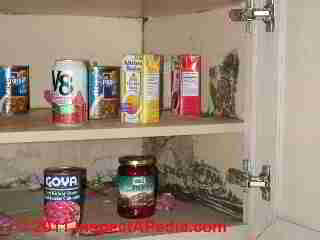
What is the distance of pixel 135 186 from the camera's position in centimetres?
121

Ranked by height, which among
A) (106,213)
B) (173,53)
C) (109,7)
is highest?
(109,7)

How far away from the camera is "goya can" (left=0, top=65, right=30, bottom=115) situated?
130cm

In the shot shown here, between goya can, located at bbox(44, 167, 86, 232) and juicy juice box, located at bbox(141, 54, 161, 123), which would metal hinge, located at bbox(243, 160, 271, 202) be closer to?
juicy juice box, located at bbox(141, 54, 161, 123)

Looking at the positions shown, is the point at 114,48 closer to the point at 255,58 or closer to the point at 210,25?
the point at 210,25

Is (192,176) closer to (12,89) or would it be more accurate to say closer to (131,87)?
(131,87)

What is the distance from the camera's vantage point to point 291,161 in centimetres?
107

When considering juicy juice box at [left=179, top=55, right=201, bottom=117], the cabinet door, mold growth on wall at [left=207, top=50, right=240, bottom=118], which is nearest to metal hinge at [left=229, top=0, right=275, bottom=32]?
the cabinet door

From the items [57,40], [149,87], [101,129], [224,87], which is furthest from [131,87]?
[57,40]

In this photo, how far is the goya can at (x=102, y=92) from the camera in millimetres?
1256

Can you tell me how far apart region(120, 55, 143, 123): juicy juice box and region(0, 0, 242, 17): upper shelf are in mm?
245

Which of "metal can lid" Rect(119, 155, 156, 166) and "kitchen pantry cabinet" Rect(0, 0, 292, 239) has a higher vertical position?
"kitchen pantry cabinet" Rect(0, 0, 292, 239)

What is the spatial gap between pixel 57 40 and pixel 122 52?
230mm

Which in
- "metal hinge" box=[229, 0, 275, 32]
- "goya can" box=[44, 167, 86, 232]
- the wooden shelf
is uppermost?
"metal hinge" box=[229, 0, 275, 32]

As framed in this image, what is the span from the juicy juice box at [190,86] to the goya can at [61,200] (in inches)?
15.1
